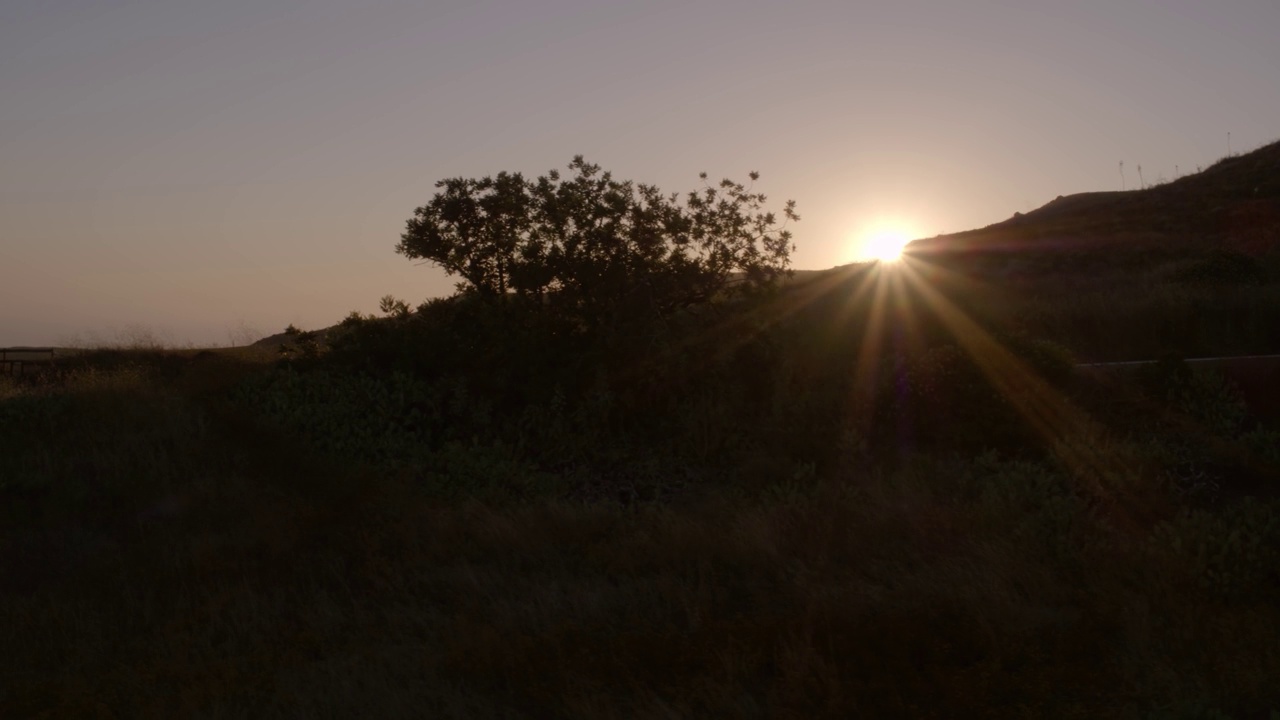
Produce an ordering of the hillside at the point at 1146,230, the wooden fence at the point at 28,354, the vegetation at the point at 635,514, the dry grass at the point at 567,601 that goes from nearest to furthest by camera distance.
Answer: the dry grass at the point at 567,601, the vegetation at the point at 635,514, the wooden fence at the point at 28,354, the hillside at the point at 1146,230

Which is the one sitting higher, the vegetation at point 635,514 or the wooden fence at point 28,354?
the wooden fence at point 28,354

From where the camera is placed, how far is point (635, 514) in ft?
34.3

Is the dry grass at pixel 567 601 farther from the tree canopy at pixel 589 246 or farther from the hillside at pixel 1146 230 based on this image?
the hillside at pixel 1146 230

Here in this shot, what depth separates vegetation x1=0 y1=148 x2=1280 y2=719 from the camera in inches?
268

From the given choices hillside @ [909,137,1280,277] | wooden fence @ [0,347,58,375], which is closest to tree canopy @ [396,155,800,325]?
wooden fence @ [0,347,58,375]

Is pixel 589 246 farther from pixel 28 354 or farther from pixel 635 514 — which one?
pixel 28 354

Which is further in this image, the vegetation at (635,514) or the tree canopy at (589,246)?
the tree canopy at (589,246)

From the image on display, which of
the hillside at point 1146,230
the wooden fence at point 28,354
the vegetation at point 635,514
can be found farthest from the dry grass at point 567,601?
the hillside at point 1146,230

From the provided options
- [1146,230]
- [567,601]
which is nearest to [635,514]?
[567,601]

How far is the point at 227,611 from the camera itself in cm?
877

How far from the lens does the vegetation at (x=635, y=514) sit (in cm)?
680

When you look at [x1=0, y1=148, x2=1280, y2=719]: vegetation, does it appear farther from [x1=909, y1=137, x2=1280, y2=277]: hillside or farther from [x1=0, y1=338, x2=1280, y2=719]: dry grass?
[x1=909, y1=137, x2=1280, y2=277]: hillside

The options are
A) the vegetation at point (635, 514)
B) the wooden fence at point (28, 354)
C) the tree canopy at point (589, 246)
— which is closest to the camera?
the vegetation at point (635, 514)

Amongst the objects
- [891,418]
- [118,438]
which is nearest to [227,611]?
[118,438]
